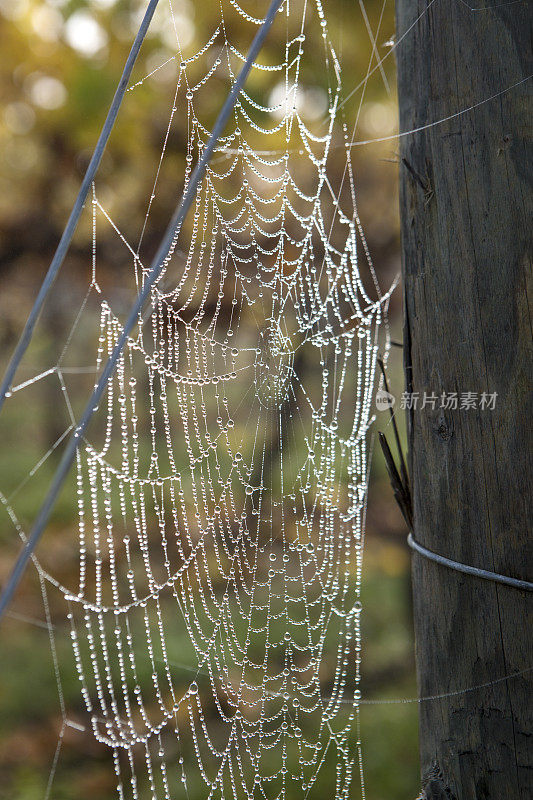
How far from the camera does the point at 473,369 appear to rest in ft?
3.45

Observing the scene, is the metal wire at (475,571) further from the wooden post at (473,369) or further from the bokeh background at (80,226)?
the bokeh background at (80,226)

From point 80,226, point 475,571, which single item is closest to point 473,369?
point 475,571

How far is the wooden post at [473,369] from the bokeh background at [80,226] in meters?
1.75

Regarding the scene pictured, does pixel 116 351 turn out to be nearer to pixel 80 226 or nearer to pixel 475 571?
pixel 475 571

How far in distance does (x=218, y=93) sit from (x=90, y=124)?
23.7 inches

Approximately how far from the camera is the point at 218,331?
3633 millimetres

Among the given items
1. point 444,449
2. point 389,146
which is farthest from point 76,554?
point 444,449

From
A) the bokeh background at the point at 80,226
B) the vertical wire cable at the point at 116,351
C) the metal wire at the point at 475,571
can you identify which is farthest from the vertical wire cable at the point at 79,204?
the bokeh background at the point at 80,226

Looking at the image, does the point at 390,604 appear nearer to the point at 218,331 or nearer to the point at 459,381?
the point at 218,331

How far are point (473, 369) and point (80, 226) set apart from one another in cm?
263

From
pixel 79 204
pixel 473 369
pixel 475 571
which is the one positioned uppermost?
pixel 79 204

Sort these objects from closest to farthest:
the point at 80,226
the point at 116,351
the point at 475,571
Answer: the point at 116,351 → the point at 475,571 → the point at 80,226

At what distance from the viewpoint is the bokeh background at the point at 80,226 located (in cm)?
309

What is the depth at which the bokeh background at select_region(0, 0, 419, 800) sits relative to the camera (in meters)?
3.09
